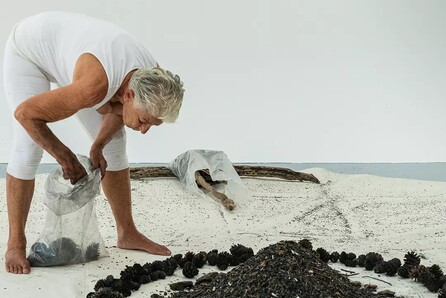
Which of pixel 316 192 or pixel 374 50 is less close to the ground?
pixel 374 50

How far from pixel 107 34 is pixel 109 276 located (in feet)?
2.52

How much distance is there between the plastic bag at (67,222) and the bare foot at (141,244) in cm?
18

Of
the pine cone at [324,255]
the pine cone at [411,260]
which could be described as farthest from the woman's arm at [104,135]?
the pine cone at [411,260]

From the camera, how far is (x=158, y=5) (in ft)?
16.1

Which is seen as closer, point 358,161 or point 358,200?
point 358,200

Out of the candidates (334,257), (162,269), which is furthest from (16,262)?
(334,257)

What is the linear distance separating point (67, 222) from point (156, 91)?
0.66 metres

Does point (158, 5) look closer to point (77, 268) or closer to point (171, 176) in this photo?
point (171, 176)

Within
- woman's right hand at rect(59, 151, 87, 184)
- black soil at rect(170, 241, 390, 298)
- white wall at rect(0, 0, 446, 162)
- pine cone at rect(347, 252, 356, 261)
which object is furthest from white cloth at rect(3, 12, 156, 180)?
white wall at rect(0, 0, 446, 162)

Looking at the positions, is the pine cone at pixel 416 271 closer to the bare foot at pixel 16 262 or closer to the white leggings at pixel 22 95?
the white leggings at pixel 22 95

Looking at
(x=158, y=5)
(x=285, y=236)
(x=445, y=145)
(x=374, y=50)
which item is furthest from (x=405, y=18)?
(x=285, y=236)

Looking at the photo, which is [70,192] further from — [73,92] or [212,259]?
[212,259]

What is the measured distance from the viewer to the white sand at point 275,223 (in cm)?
283

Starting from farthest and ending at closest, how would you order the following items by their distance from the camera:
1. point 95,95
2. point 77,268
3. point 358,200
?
point 358,200 < point 77,268 < point 95,95
